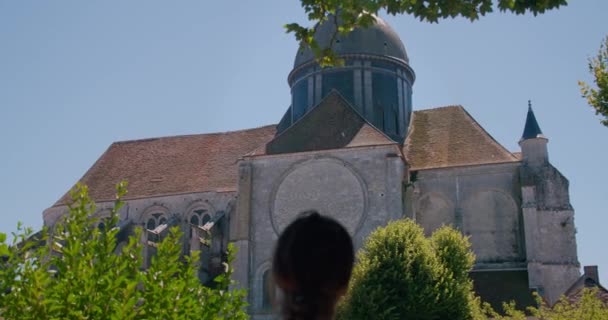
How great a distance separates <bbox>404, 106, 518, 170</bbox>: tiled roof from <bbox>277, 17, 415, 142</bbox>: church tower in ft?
2.54

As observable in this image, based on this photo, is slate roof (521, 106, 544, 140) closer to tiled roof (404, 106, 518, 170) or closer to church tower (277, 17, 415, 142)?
tiled roof (404, 106, 518, 170)

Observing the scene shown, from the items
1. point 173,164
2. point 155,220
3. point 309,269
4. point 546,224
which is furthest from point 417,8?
point 173,164

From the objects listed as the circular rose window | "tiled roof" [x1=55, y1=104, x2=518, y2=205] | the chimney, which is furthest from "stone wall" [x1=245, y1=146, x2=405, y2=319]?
the chimney

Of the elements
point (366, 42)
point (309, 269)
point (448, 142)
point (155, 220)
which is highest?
point (366, 42)

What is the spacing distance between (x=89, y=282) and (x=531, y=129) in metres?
23.8

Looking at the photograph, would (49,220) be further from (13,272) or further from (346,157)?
(13,272)

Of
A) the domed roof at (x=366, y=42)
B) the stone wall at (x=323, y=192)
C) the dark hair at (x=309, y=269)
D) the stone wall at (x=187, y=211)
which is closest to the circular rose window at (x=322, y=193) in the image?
the stone wall at (x=323, y=192)

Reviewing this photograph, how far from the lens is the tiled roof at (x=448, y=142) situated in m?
28.2

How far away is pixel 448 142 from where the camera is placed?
1164 inches

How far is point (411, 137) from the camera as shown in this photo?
3038cm

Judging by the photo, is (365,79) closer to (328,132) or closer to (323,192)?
(328,132)

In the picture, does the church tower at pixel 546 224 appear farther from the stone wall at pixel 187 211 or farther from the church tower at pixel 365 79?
the stone wall at pixel 187 211

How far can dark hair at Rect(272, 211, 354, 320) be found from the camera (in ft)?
6.66

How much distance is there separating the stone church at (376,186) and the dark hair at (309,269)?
23.1 meters
